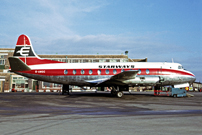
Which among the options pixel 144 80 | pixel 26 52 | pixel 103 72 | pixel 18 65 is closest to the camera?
pixel 144 80

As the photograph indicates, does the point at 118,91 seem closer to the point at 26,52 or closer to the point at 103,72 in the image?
the point at 103,72

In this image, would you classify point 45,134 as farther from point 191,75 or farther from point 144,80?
point 191,75

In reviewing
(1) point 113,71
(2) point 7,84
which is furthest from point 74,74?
(2) point 7,84

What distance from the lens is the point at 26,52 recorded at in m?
32.3

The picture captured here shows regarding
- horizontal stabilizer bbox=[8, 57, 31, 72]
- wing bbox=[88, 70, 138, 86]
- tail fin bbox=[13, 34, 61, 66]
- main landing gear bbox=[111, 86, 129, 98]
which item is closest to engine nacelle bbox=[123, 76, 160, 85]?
wing bbox=[88, 70, 138, 86]

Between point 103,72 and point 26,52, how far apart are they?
13474 millimetres

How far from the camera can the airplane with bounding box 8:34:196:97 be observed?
28.5 m

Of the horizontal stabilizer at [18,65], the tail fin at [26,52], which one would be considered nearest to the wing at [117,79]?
the tail fin at [26,52]

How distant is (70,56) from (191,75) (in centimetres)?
5926

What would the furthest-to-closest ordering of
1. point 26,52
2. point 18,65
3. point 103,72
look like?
point 26,52 < point 18,65 < point 103,72

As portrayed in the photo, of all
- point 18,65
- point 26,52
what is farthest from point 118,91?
point 26,52

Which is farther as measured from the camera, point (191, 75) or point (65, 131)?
point (191, 75)

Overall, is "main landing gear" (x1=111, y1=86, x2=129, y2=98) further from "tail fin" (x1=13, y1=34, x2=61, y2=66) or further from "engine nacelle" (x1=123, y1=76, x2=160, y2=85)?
"tail fin" (x1=13, y1=34, x2=61, y2=66)

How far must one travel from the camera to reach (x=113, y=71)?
2984 cm
